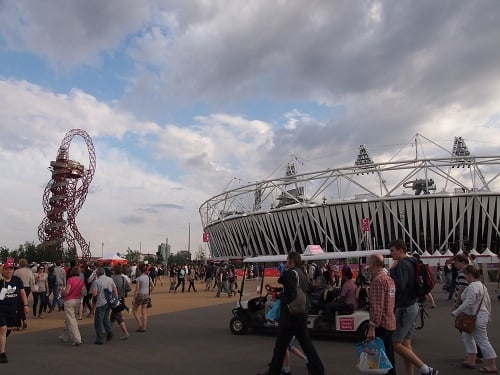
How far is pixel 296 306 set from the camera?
6.24m

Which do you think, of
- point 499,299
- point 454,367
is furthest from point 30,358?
point 499,299

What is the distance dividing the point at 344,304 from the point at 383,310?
432 cm

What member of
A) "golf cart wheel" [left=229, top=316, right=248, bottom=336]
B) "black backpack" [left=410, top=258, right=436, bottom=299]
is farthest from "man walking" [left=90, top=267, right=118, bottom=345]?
"black backpack" [left=410, top=258, right=436, bottom=299]

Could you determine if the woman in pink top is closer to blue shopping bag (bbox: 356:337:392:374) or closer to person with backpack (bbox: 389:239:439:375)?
blue shopping bag (bbox: 356:337:392:374)

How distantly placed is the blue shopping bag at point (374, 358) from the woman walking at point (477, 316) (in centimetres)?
226

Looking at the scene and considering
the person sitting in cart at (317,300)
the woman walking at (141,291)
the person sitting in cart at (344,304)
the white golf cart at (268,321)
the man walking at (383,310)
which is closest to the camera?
the man walking at (383,310)

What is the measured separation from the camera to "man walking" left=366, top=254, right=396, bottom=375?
5.73 m

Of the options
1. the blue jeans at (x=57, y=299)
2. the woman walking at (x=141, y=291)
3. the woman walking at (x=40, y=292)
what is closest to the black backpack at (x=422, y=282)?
the woman walking at (x=141, y=291)

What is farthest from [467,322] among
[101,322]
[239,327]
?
[101,322]

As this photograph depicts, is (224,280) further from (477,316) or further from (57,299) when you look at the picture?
(477,316)

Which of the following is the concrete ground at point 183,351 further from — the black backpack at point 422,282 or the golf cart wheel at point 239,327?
the black backpack at point 422,282

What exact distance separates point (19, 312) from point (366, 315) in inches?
254

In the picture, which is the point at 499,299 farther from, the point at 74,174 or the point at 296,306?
the point at 74,174

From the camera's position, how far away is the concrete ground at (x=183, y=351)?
753cm
